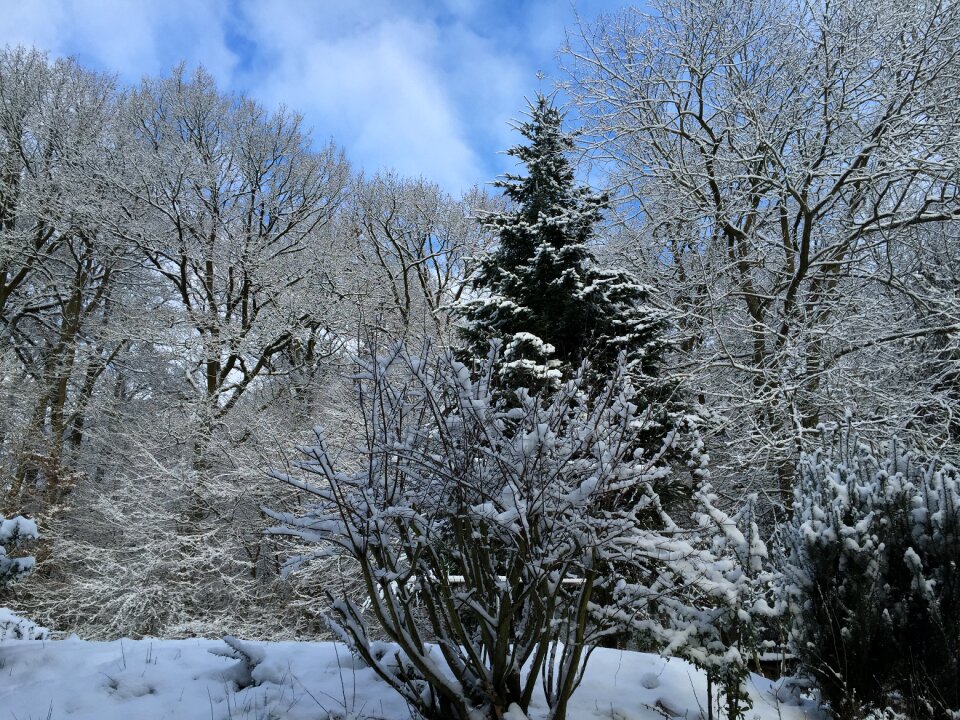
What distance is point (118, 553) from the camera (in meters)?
11.0

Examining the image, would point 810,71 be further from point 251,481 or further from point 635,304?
point 251,481

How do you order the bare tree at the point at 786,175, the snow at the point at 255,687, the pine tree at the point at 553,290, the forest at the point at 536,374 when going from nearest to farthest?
the forest at the point at 536,374
the snow at the point at 255,687
the bare tree at the point at 786,175
the pine tree at the point at 553,290

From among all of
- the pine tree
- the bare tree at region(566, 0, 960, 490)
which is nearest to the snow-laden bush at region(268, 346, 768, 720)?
the pine tree

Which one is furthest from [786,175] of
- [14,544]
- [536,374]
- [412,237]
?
[412,237]

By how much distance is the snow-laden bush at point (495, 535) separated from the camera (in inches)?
102

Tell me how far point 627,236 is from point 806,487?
23.1 ft

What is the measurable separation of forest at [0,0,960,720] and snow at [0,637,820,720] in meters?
0.12

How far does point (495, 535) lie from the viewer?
3043mm

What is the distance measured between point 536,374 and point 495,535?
3.73 m

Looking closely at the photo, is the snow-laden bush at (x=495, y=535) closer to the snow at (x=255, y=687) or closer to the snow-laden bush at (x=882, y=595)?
the snow at (x=255, y=687)

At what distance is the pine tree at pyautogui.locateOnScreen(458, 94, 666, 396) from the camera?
8102 mm

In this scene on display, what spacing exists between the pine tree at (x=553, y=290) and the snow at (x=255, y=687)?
4.15 m

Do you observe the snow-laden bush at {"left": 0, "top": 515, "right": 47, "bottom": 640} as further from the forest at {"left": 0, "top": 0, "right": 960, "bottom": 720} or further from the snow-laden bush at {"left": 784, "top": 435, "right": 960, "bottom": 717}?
the snow-laden bush at {"left": 784, "top": 435, "right": 960, "bottom": 717}

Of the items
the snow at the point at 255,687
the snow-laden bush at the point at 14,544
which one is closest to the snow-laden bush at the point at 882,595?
the snow at the point at 255,687
